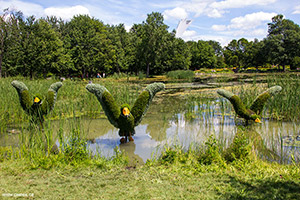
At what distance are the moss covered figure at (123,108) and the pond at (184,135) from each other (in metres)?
0.43

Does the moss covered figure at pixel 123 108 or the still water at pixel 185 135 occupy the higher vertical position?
the moss covered figure at pixel 123 108

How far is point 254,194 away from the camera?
2584 mm

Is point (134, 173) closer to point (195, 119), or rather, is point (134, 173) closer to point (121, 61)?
point (195, 119)

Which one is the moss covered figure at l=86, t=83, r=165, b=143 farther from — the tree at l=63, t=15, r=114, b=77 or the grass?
the tree at l=63, t=15, r=114, b=77

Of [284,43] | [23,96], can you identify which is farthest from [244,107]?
[284,43]

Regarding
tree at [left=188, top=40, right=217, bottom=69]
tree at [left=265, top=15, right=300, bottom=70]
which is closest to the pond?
tree at [left=265, top=15, right=300, bottom=70]

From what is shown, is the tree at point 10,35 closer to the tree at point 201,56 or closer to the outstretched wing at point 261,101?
the outstretched wing at point 261,101

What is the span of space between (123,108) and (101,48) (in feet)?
67.8

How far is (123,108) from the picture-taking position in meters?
4.59

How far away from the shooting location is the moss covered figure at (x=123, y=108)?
464cm

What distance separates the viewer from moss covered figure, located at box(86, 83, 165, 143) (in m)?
4.64

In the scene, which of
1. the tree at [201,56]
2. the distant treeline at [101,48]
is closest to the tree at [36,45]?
the distant treeline at [101,48]

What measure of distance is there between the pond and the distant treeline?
12707mm

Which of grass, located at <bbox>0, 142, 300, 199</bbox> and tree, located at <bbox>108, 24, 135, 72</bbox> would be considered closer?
grass, located at <bbox>0, 142, 300, 199</bbox>
